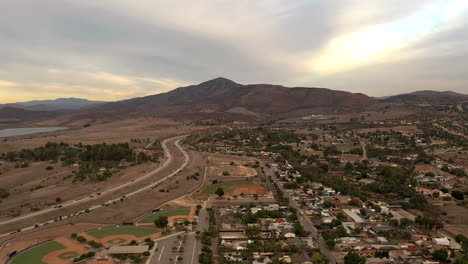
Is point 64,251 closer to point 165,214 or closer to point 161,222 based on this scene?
point 161,222

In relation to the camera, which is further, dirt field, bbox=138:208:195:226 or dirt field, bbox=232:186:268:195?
dirt field, bbox=232:186:268:195

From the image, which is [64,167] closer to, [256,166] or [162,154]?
[162,154]

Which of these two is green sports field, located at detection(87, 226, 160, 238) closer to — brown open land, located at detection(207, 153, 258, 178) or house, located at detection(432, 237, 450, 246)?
brown open land, located at detection(207, 153, 258, 178)

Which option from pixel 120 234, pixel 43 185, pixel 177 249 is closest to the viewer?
pixel 177 249

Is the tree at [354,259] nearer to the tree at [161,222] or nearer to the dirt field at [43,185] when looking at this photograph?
the tree at [161,222]

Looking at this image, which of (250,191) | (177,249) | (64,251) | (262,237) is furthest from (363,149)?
(64,251)

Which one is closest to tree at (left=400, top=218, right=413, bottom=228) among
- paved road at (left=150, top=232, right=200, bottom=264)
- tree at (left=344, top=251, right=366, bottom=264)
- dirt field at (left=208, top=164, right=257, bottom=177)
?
tree at (left=344, top=251, right=366, bottom=264)

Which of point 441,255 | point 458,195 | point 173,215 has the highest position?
point 173,215
